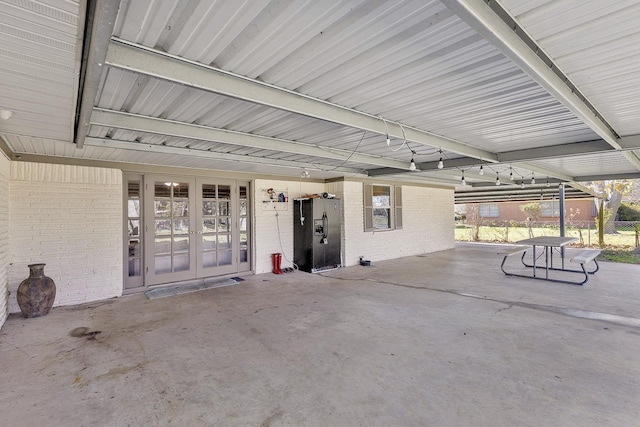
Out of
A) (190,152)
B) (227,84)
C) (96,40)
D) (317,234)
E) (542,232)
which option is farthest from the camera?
(542,232)

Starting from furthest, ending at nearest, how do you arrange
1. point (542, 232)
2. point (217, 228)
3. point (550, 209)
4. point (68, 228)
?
1. point (550, 209)
2. point (542, 232)
3. point (217, 228)
4. point (68, 228)

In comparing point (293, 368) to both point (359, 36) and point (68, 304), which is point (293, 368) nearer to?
point (359, 36)

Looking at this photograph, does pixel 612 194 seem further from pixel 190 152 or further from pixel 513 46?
pixel 190 152

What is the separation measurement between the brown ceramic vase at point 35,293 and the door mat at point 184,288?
1.33m

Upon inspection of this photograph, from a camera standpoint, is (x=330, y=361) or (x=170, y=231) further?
(x=170, y=231)

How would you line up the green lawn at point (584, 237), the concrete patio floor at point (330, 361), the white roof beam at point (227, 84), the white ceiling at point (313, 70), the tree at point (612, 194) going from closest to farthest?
the white ceiling at point (313, 70) → the white roof beam at point (227, 84) → the concrete patio floor at point (330, 361) → the green lawn at point (584, 237) → the tree at point (612, 194)

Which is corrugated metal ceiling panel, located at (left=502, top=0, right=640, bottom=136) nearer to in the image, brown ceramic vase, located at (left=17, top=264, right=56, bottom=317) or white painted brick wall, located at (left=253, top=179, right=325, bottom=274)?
white painted brick wall, located at (left=253, top=179, right=325, bottom=274)

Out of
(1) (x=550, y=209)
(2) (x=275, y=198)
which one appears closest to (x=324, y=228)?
(2) (x=275, y=198)

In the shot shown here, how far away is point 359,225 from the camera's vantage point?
8266 millimetres

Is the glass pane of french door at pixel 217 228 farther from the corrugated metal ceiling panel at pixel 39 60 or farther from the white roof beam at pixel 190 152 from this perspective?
the corrugated metal ceiling panel at pixel 39 60

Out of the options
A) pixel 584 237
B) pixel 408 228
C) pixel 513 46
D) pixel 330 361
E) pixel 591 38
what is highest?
pixel 591 38

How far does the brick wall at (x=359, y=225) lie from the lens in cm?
721

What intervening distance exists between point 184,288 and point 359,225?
14.9 feet

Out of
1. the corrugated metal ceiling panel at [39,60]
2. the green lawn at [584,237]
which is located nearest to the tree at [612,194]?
the green lawn at [584,237]
